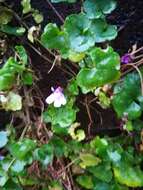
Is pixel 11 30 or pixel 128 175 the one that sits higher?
pixel 11 30

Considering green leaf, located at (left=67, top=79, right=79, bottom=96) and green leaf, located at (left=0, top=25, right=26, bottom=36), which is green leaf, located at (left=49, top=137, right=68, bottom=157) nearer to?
green leaf, located at (left=67, top=79, right=79, bottom=96)

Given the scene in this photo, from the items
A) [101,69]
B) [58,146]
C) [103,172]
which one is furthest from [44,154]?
[101,69]

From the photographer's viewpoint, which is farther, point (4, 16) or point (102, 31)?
point (4, 16)

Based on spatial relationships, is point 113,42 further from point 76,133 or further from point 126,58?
point 76,133

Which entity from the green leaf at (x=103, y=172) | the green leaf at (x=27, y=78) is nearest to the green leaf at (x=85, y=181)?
the green leaf at (x=103, y=172)

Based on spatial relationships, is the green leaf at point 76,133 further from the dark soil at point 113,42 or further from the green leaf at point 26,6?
the green leaf at point 26,6

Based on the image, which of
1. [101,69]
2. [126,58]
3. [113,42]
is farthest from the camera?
[113,42]
